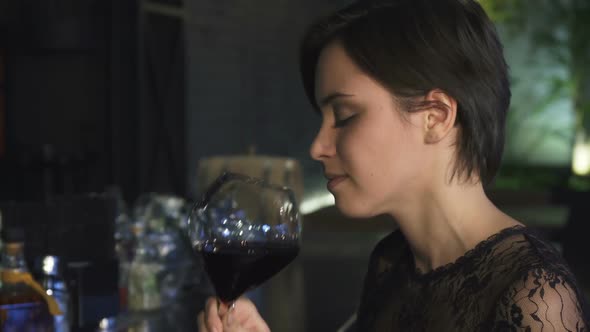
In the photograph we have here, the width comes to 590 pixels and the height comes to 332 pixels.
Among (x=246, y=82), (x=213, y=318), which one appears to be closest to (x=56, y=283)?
(x=213, y=318)

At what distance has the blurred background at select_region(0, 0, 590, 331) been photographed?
13.5 ft

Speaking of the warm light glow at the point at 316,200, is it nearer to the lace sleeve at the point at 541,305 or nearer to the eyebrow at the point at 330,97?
the eyebrow at the point at 330,97

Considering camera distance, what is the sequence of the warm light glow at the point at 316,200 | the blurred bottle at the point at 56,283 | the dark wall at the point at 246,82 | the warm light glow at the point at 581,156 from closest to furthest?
the blurred bottle at the point at 56,283, the dark wall at the point at 246,82, the warm light glow at the point at 316,200, the warm light glow at the point at 581,156

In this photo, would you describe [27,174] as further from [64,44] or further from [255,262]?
[255,262]

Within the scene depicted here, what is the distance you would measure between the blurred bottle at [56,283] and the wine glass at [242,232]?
1.83ft

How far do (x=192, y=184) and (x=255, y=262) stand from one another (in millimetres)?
5593

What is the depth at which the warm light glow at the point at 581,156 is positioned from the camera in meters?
8.80

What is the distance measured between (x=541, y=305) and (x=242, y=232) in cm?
41

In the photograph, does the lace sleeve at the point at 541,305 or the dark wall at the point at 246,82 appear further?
the dark wall at the point at 246,82

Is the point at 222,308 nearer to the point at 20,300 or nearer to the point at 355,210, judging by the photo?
the point at 355,210

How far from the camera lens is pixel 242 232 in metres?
1.04

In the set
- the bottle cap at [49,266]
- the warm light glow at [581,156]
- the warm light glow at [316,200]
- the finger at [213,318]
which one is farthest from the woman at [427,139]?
the warm light glow at [581,156]

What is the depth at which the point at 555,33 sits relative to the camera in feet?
29.8

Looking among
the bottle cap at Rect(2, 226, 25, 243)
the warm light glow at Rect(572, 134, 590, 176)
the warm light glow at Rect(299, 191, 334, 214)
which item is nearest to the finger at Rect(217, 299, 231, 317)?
the bottle cap at Rect(2, 226, 25, 243)
